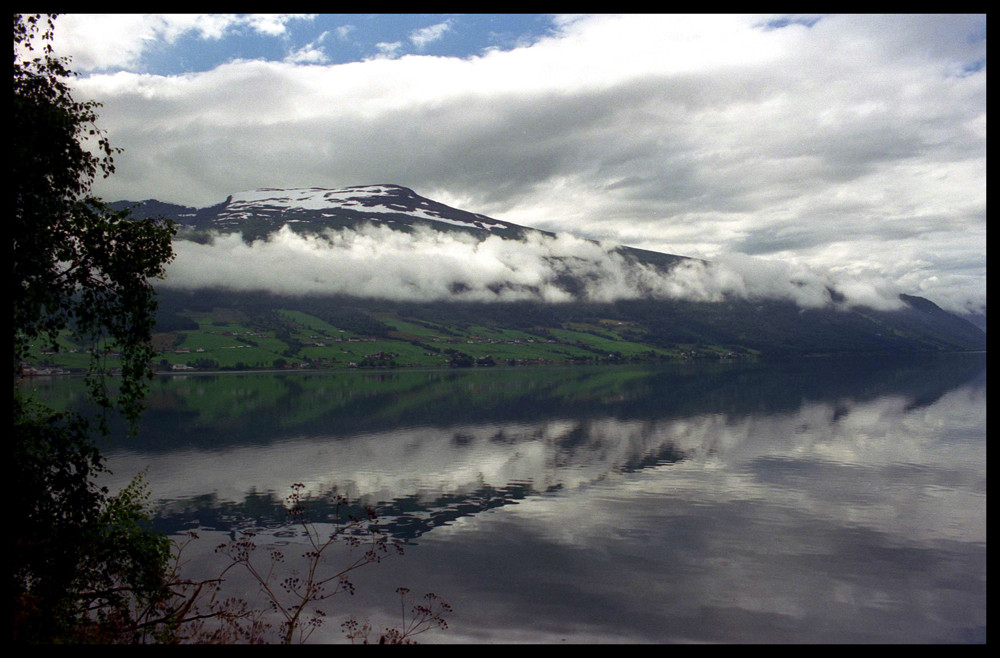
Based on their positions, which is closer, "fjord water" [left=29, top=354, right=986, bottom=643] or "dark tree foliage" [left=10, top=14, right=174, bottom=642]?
"dark tree foliage" [left=10, top=14, right=174, bottom=642]

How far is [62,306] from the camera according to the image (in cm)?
1513

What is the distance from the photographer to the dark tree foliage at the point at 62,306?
13008mm

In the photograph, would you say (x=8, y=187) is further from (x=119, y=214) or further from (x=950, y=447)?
(x=950, y=447)

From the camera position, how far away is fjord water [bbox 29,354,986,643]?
105 feet

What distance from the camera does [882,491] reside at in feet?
186

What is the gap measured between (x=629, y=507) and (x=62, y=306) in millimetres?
46303

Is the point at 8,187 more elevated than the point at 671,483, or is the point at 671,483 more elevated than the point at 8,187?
the point at 8,187

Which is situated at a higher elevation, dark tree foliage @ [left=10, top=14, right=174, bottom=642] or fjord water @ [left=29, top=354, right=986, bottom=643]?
dark tree foliage @ [left=10, top=14, right=174, bottom=642]

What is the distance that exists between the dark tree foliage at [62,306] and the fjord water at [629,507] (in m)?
15.5

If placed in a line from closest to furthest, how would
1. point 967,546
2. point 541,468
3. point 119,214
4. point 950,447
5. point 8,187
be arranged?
point 8,187 → point 119,214 → point 967,546 → point 541,468 → point 950,447

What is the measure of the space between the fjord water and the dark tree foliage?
15533mm
